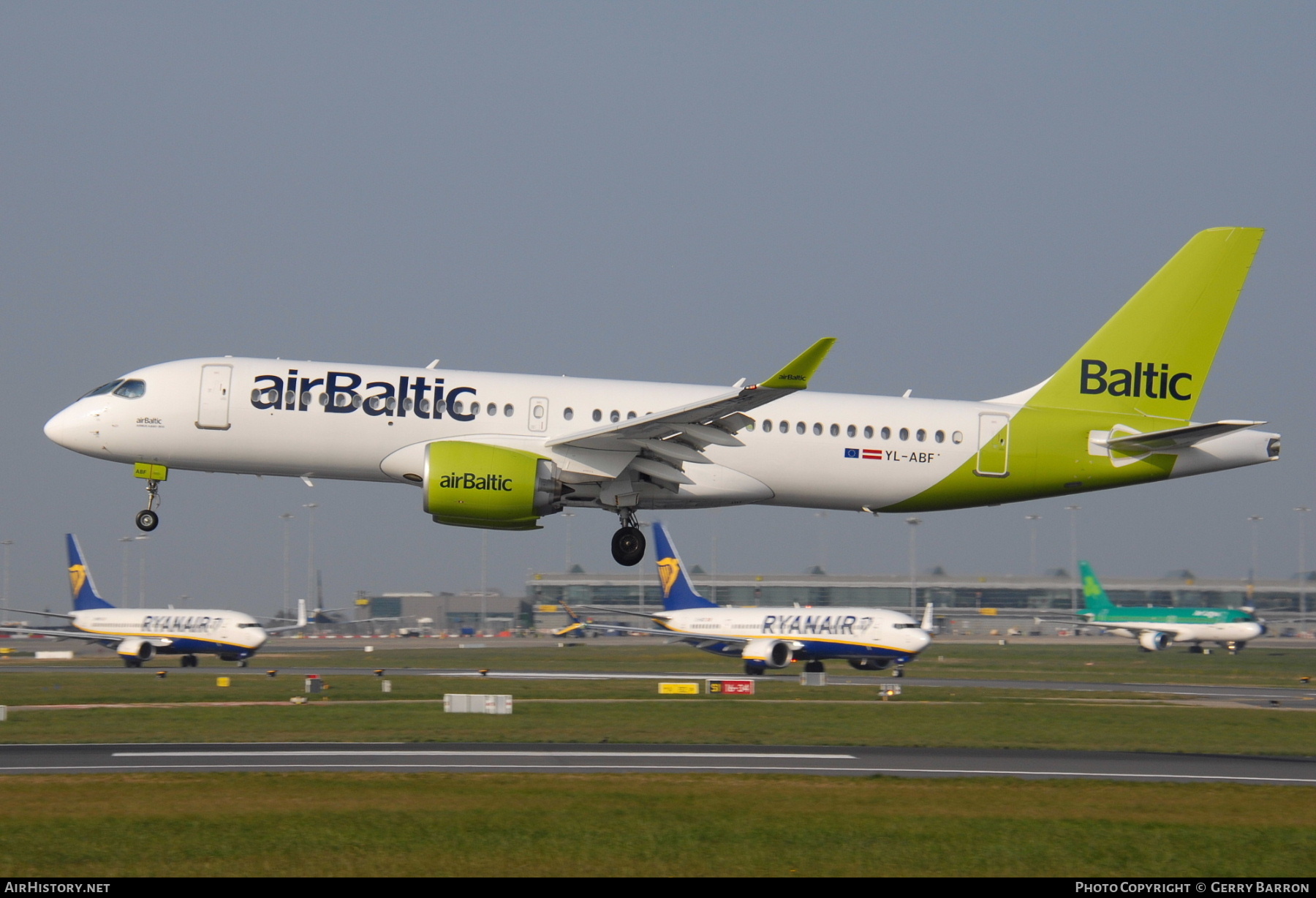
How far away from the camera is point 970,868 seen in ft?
61.4

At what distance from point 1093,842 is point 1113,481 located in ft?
44.5

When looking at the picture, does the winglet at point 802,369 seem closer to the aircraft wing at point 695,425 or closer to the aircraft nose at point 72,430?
the aircraft wing at point 695,425

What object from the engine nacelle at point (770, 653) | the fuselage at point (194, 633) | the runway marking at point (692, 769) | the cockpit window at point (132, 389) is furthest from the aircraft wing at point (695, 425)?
the fuselage at point (194, 633)

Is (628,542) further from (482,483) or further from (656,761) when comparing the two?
(656,761)

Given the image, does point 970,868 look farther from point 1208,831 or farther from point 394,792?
point 394,792

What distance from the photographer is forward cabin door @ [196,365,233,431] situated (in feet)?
98.1

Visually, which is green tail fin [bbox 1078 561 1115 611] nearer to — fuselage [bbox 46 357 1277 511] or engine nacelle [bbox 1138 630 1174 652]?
engine nacelle [bbox 1138 630 1174 652]

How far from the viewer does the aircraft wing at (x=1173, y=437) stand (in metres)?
29.8

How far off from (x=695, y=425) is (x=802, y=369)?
3496 millimetres

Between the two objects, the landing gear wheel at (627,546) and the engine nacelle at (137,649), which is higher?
the landing gear wheel at (627,546)

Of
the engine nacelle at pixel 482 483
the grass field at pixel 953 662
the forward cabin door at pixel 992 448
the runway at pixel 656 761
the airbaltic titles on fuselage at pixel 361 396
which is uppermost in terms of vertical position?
the airbaltic titles on fuselage at pixel 361 396

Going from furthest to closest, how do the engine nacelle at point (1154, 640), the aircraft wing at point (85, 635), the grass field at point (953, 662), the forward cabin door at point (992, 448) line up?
the engine nacelle at point (1154, 640) < the aircraft wing at point (85, 635) < the grass field at point (953, 662) < the forward cabin door at point (992, 448)

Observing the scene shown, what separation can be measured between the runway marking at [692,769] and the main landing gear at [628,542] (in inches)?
188
